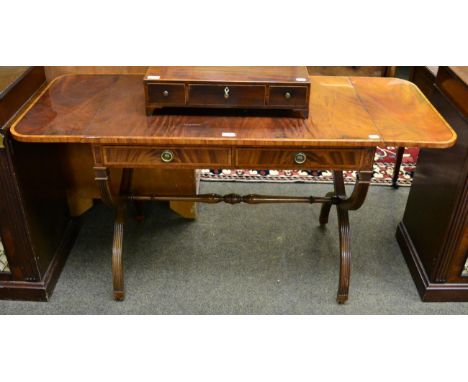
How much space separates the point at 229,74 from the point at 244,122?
0.63 feet

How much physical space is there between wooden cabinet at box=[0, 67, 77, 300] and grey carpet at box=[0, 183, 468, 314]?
0.09 metres

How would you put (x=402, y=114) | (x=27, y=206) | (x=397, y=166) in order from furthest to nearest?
(x=397, y=166) < (x=27, y=206) < (x=402, y=114)

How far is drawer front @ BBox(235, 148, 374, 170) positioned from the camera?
1.76m

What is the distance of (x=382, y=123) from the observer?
5.92 ft

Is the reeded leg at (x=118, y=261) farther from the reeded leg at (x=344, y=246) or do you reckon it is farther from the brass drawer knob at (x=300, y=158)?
the reeded leg at (x=344, y=246)

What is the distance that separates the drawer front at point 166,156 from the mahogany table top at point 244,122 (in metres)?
0.05

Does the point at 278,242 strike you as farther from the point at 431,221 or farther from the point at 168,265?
the point at 431,221

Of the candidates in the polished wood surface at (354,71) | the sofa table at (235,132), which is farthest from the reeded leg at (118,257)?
the polished wood surface at (354,71)

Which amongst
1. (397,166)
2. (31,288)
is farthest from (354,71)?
(31,288)

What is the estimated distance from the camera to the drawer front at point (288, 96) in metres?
1.78

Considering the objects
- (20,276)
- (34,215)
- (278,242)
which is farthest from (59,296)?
(278,242)

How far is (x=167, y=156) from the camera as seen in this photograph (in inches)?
69.8

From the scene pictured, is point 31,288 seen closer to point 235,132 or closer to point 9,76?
point 9,76

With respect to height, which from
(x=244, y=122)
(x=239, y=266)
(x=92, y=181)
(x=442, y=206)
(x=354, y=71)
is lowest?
(x=239, y=266)
